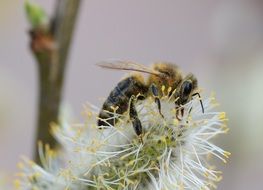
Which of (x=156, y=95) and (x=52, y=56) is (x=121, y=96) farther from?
(x=52, y=56)

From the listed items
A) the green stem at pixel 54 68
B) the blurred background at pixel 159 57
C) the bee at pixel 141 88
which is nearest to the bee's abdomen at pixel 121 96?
the bee at pixel 141 88

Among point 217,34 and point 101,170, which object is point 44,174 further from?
point 217,34

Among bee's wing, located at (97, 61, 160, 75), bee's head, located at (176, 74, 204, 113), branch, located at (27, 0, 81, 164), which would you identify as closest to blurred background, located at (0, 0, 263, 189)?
branch, located at (27, 0, 81, 164)

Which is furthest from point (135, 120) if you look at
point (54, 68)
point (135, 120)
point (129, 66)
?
point (54, 68)

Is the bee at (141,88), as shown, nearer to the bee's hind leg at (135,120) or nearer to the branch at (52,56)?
the bee's hind leg at (135,120)

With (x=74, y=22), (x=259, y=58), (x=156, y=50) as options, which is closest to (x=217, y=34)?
(x=259, y=58)
